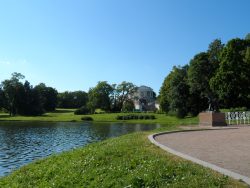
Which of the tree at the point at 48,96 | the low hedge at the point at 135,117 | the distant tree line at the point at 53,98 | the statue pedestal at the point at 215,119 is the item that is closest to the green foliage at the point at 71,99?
the distant tree line at the point at 53,98

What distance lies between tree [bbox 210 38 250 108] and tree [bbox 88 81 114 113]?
234ft

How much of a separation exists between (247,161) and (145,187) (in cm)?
413

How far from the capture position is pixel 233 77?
196ft

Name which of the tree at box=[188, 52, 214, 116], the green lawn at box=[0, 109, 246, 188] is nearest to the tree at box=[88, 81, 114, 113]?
the tree at box=[188, 52, 214, 116]

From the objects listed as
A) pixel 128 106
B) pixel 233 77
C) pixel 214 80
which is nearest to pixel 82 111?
pixel 128 106

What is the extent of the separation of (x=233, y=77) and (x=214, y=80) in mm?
3499

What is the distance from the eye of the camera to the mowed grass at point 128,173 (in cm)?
862

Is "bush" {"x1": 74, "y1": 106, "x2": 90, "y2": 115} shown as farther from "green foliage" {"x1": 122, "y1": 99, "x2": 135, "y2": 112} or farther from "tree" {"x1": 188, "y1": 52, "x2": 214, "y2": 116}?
"tree" {"x1": 188, "y1": 52, "x2": 214, "y2": 116}

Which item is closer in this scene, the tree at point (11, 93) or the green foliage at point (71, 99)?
the tree at point (11, 93)

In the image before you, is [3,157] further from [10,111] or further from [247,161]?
[10,111]

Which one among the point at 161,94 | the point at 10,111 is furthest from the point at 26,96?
the point at 161,94

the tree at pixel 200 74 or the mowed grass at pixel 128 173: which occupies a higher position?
the tree at pixel 200 74

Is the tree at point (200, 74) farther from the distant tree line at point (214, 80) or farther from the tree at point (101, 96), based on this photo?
the tree at point (101, 96)

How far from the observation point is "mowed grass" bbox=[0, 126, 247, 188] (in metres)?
8.62
